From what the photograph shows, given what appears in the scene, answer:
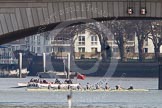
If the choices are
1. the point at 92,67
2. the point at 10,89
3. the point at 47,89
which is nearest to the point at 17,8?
the point at 47,89

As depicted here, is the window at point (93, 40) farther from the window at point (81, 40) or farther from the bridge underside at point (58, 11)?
the bridge underside at point (58, 11)

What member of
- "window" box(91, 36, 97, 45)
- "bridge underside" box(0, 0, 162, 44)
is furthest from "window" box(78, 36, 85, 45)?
"bridge underside" box(0, 0, 162, 44)

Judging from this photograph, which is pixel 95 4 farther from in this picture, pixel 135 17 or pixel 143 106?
pixel 143 106

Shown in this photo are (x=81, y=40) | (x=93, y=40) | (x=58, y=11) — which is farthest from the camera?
(x=81, y=40)

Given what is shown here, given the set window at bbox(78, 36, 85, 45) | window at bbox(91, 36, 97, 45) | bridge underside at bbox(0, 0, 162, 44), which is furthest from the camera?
window at bbox(91, 36, 97, 45)

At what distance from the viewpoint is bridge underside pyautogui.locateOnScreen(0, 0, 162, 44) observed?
46281 mm

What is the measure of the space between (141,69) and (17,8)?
66.3 meters

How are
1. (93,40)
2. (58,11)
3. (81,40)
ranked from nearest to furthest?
(58,11)
(93,40)
(81,40)

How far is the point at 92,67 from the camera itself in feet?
369

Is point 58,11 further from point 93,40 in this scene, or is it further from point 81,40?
point 81,40

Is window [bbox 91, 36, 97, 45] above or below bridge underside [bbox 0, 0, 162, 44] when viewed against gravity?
below

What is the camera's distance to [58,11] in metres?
46.8

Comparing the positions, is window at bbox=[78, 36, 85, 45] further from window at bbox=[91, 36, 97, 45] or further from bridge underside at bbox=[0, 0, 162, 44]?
bridge underside at bbox=[0, 0, 162, 44]

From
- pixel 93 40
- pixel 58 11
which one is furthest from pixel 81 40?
pixel 58 11
